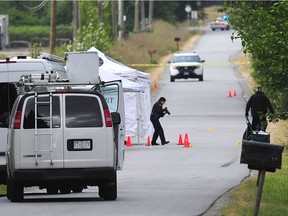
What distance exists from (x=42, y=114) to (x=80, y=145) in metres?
0.81

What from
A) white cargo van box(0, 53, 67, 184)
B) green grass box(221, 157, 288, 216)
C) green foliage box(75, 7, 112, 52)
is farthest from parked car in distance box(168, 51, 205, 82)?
white cargo van box(0, 53, 67, 184)

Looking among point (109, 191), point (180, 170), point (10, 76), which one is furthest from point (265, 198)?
point (180, 170)

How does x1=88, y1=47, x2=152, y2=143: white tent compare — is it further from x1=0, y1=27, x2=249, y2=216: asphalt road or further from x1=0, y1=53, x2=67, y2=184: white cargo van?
x1=0, y1=53, x2=67, y2=184: white cargo van

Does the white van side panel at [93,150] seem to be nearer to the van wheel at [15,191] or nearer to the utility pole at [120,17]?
the van wheel at [15,191]

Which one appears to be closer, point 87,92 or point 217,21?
point 87,92

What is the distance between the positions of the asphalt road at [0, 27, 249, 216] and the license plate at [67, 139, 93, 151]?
91 centimetres

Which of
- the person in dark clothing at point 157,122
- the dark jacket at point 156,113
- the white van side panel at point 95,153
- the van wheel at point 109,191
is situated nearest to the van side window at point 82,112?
the white van side panel at point 95,153

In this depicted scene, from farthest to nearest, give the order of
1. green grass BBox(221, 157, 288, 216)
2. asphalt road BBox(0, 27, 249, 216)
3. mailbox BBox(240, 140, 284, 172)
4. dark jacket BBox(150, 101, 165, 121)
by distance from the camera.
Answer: dark jacket BBox(150, 101, 165, 121), asphalt road BBox(0, 27, 249, 216), green grass BBox(221, 157, 288, 216), mailbox BBox(240, 140, 284, 172)

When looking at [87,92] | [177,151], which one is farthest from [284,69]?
[177,151]

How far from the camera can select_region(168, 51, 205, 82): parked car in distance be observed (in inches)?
2549

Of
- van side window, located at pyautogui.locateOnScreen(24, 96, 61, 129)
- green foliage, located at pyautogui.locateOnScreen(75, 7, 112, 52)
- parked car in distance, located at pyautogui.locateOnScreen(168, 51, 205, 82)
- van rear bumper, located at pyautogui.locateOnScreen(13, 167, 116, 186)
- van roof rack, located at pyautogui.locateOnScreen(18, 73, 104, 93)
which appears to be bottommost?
parked car in distance, located at pyautogui.locateOnScreen(168, 51, 205, 82)

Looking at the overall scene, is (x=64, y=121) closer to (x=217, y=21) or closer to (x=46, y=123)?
(x=46, y=123)

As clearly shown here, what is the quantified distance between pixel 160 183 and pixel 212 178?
5.88 ft

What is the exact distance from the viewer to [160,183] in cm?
2327
